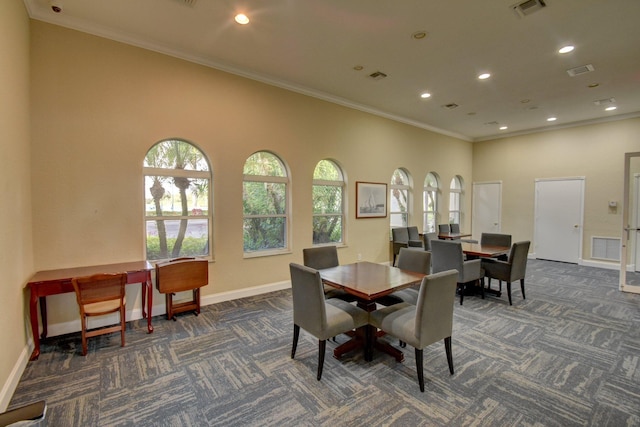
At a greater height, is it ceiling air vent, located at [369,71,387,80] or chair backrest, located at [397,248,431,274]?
ceiling air vent, located at [369,71,387,80]

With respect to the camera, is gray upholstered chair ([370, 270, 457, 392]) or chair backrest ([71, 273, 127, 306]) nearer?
gray upholstered chair ([370, 270, 457, 392])

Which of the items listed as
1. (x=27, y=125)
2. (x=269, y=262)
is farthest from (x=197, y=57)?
(x=269, y=262)

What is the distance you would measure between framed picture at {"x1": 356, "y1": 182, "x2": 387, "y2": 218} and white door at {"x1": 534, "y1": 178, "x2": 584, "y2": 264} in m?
4.30

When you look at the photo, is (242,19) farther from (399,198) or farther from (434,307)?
(399,198)

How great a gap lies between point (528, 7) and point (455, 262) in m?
2.98

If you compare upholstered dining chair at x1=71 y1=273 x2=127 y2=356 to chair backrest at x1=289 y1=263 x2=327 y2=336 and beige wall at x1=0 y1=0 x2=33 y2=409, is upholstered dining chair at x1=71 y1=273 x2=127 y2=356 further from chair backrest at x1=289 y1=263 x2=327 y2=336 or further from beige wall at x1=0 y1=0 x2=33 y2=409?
chair backrest at x1=289 y1=263 x2=327 y2=336

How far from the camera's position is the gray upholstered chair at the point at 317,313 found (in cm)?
241

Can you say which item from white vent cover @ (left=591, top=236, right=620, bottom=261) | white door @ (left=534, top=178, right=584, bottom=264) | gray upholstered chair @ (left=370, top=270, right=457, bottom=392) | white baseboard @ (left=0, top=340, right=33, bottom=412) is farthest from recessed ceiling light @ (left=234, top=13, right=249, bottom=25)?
white vent cover @ (left=591, top=236, right=620, bottom=261)

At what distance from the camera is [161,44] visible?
12.1 feet

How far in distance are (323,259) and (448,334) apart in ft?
5.56

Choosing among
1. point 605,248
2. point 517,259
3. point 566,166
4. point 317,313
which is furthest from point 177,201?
point 605,248

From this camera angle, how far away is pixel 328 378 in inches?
98.3

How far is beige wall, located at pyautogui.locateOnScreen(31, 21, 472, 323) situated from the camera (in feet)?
10.4

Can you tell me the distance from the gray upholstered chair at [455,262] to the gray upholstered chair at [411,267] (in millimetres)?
921
